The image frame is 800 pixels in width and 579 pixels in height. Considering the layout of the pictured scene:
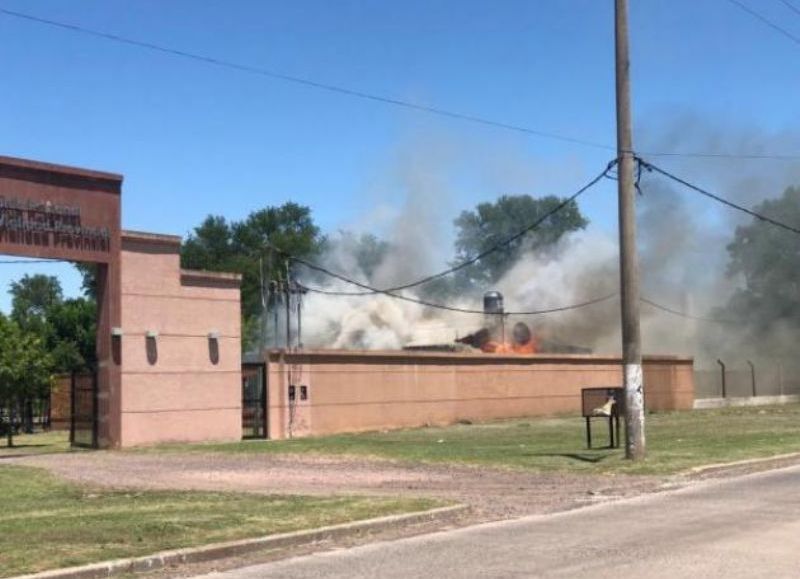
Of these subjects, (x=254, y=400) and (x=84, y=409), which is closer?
(x=84, y=409)

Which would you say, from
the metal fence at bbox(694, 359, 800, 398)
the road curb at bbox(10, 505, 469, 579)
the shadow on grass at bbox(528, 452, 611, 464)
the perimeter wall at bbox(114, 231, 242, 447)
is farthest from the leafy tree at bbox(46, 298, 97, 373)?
the road curb at bbox(10, 505, 469, 579)

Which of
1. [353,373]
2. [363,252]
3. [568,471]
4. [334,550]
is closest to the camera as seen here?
[334,550]

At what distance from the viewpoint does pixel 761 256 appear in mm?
63469

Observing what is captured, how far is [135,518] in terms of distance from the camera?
1078cm

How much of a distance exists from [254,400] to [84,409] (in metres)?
4.86

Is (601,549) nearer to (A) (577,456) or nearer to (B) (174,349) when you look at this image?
(A) (577,456)

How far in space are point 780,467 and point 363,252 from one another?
231 ft

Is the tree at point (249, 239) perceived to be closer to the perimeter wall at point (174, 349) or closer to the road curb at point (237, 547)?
the perimeter wall at point (174, 349)

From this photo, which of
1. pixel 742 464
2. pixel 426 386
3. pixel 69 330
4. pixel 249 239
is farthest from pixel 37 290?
pixel 742 464

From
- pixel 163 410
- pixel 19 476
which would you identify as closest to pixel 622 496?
pixel 19 476

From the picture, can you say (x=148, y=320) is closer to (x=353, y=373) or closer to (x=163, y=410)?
(x=163, y=410)

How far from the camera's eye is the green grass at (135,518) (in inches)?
345

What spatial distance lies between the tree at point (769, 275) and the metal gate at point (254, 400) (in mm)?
42670

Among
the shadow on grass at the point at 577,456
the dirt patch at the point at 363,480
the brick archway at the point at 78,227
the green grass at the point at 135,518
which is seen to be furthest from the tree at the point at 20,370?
the shadow on grass at the point at 577,456
